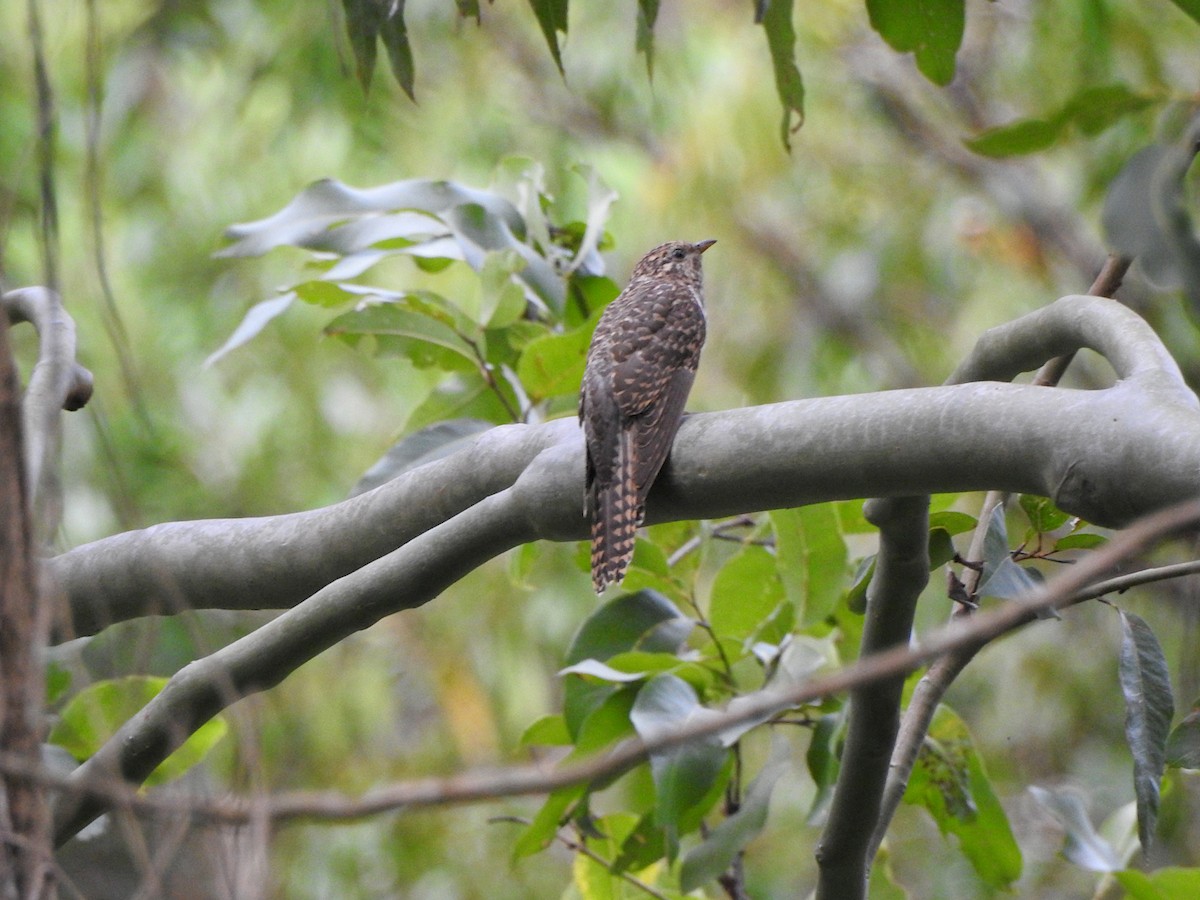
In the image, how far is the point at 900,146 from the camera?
8164 mm

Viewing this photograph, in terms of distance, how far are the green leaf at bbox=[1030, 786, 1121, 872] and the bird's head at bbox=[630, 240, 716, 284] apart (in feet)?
5.50

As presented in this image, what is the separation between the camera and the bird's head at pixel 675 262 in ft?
12.0

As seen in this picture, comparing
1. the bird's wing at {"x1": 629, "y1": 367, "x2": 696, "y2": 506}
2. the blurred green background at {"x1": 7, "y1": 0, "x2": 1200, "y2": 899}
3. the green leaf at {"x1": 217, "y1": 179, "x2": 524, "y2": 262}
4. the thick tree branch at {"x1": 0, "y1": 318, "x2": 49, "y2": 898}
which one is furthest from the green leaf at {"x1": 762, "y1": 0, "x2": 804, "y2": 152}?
the blurred green background at {"x1": 7, "y1": 0, "x2": 1200, "y2": 899}

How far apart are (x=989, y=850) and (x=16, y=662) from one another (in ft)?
7.05

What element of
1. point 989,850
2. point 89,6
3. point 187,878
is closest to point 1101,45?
point 989,850

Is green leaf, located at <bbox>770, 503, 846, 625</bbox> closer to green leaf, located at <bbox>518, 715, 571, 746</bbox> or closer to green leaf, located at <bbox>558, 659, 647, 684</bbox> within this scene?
green leaf, located at <bbox>558, 659, 647, 684</bbox>

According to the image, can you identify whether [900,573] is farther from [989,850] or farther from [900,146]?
[900,146]

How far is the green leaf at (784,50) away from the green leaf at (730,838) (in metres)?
1.23

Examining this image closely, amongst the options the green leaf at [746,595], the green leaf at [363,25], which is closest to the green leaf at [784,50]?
the green leaf at [363,25]

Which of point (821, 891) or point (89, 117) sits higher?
point (89, 117)

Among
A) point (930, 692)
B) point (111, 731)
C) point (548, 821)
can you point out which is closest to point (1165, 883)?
point (930, 692)

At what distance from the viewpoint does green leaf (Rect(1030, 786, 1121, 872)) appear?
2.57m

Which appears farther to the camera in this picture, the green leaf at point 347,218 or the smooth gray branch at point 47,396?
the green leaf at point 347,218

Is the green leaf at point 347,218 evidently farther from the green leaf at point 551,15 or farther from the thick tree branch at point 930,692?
the thick tree branch at point 930,692
